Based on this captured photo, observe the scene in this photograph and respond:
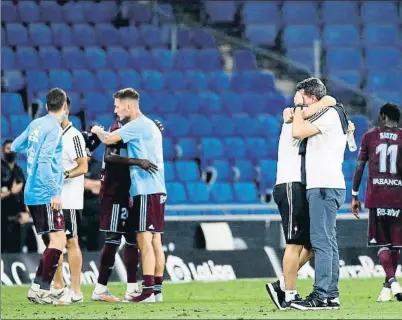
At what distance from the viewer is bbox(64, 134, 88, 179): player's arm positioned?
42.6ft

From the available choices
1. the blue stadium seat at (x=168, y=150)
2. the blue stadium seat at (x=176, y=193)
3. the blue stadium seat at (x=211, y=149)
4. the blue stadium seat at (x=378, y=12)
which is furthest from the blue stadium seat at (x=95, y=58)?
the blue stadium seat at (x=378, y=12)

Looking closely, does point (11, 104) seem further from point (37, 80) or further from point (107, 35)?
point (107, 35)

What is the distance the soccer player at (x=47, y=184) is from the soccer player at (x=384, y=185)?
3.22m

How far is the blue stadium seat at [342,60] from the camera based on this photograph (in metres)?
25.3

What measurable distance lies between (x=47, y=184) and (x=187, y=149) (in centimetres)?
997

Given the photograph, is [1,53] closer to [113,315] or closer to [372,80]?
[372,80]

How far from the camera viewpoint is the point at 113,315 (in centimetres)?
1053

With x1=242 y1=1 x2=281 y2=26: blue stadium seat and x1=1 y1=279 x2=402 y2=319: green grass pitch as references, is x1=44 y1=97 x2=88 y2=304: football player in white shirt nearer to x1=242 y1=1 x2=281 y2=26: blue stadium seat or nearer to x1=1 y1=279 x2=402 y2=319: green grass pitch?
x1=1 y1=279 x2=402 y2=319: green grass pitch

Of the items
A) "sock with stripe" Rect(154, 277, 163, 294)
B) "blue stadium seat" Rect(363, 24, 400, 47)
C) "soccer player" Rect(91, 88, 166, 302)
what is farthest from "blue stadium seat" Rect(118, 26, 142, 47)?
"sock with stripe" Rect(154, 277, 163, 294)

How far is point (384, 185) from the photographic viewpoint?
13422 mm

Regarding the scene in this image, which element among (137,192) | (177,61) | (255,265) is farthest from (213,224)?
(177,61)

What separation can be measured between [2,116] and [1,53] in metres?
1.92

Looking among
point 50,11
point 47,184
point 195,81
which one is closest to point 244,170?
point 195,81

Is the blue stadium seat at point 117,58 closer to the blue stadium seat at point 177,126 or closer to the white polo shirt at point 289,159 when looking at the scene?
the blue stadium seat at point 177,126
